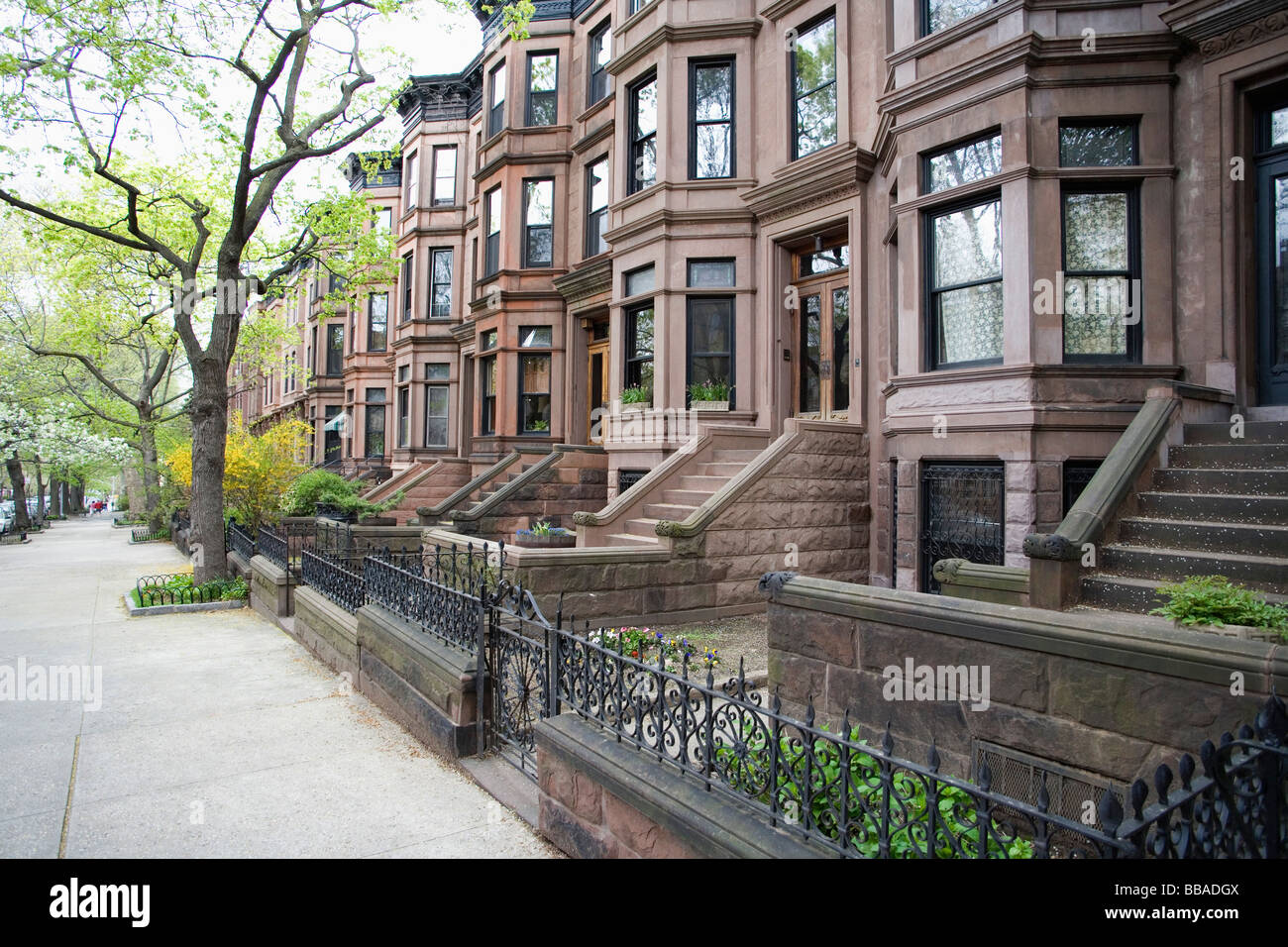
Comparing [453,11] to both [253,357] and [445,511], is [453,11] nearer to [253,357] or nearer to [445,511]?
[445,511]

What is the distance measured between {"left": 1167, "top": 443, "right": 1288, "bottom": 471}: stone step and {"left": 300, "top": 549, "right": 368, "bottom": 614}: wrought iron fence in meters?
8.13

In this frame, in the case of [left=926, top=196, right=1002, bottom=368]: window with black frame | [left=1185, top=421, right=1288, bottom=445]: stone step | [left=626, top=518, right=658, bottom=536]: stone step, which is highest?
[left=926, top=196, right=1002, bottom=368]: window with black frame

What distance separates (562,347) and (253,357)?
70.4ft

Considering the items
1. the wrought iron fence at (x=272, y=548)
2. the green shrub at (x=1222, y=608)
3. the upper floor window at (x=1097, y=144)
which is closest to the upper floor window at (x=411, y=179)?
the wrought iron fence at (x=272, y=548)

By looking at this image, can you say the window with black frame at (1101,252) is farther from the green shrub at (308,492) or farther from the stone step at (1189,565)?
the green shrub at (308,492)

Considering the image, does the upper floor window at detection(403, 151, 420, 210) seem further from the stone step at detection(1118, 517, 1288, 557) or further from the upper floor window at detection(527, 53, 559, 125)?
the stone step at detection(1118, 517, 1288, 557)

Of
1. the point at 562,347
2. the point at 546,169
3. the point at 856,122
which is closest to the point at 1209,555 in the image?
the point at 856,122

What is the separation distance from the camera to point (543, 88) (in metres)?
20.0

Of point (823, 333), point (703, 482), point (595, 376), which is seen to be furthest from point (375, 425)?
point (823, 333)

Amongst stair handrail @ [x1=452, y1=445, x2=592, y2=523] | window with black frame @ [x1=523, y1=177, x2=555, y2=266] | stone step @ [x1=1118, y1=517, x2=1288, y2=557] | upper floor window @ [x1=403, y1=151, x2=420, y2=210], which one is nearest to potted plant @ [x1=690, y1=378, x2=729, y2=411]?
stair handrail @ [x1=452, y1=445, x2=592, y2=523]

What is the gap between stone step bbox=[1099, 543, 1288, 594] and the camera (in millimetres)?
5207

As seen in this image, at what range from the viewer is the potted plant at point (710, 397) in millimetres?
13898

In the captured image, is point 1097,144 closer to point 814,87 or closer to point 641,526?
point 814,87

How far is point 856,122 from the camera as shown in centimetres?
1225
